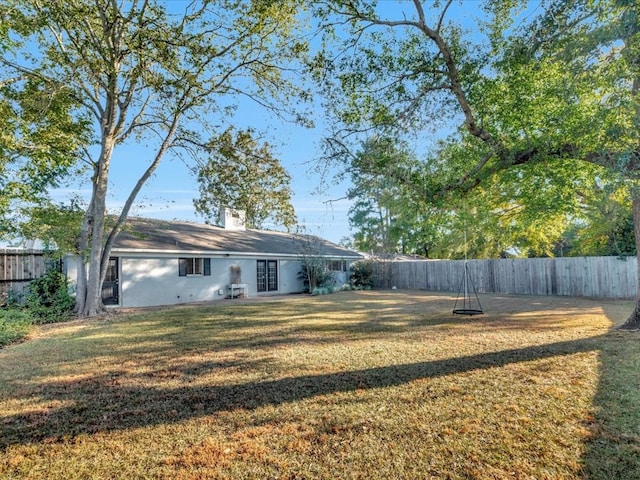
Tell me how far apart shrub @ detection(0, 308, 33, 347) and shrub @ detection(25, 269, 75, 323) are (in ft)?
5.51

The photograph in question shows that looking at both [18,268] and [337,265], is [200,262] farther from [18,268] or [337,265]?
[337,265]

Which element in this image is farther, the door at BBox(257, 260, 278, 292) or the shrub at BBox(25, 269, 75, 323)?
the door at BBox(257, 260, 278, 292)

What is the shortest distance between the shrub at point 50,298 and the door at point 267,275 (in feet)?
28.2

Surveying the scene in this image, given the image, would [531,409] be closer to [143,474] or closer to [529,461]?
[529,461]

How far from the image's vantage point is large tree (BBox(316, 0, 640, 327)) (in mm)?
6445

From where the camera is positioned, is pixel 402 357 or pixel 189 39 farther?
pixel 189 39

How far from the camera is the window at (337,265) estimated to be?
75.6 ft

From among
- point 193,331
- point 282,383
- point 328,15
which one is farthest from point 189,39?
point 282,383

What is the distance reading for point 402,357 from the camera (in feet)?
19.5

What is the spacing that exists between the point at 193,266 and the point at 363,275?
10360 millimetres

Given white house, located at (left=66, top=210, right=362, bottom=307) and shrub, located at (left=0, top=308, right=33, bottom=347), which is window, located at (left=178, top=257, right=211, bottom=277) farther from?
shrub, located at (left=0, top=308, right=33, bottom=347)

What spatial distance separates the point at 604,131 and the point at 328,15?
5566 mm

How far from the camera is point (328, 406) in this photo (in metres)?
4.04

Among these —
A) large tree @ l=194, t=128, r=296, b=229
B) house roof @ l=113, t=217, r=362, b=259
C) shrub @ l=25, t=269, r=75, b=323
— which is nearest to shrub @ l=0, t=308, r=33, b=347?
shrub @ l=25, t=269, r=75, b=323
